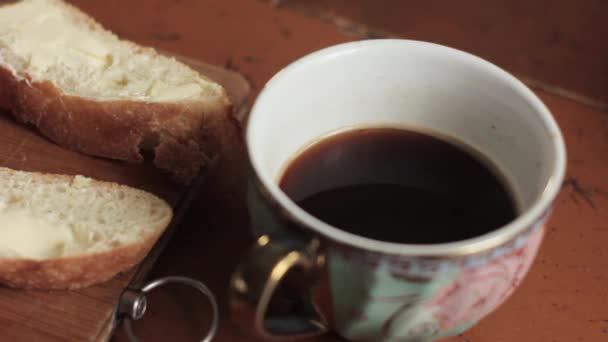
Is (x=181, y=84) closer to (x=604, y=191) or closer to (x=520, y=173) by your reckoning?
A: (x=520, y=173)

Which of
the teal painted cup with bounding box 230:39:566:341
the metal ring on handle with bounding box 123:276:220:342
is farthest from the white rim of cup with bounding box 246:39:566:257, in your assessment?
the metal ring on handle with bounding box 123:276:220:342

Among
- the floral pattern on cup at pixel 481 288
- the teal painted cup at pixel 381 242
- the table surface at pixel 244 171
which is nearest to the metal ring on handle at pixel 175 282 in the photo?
the table surface at pixel 244 171

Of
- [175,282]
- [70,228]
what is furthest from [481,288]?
[70,228]

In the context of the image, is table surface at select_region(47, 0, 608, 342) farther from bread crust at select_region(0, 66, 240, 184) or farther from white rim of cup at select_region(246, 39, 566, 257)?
white rim of cup at select_region(246, 39, 566, 257)

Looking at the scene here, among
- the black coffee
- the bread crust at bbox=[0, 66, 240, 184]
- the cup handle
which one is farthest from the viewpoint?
the bread crust at bbox=[0, 66, 240, 184]

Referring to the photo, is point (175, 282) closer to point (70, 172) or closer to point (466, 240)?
point (70, 172)

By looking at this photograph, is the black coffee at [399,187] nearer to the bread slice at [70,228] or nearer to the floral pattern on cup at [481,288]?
the floral pattern on cup at [481,288]
